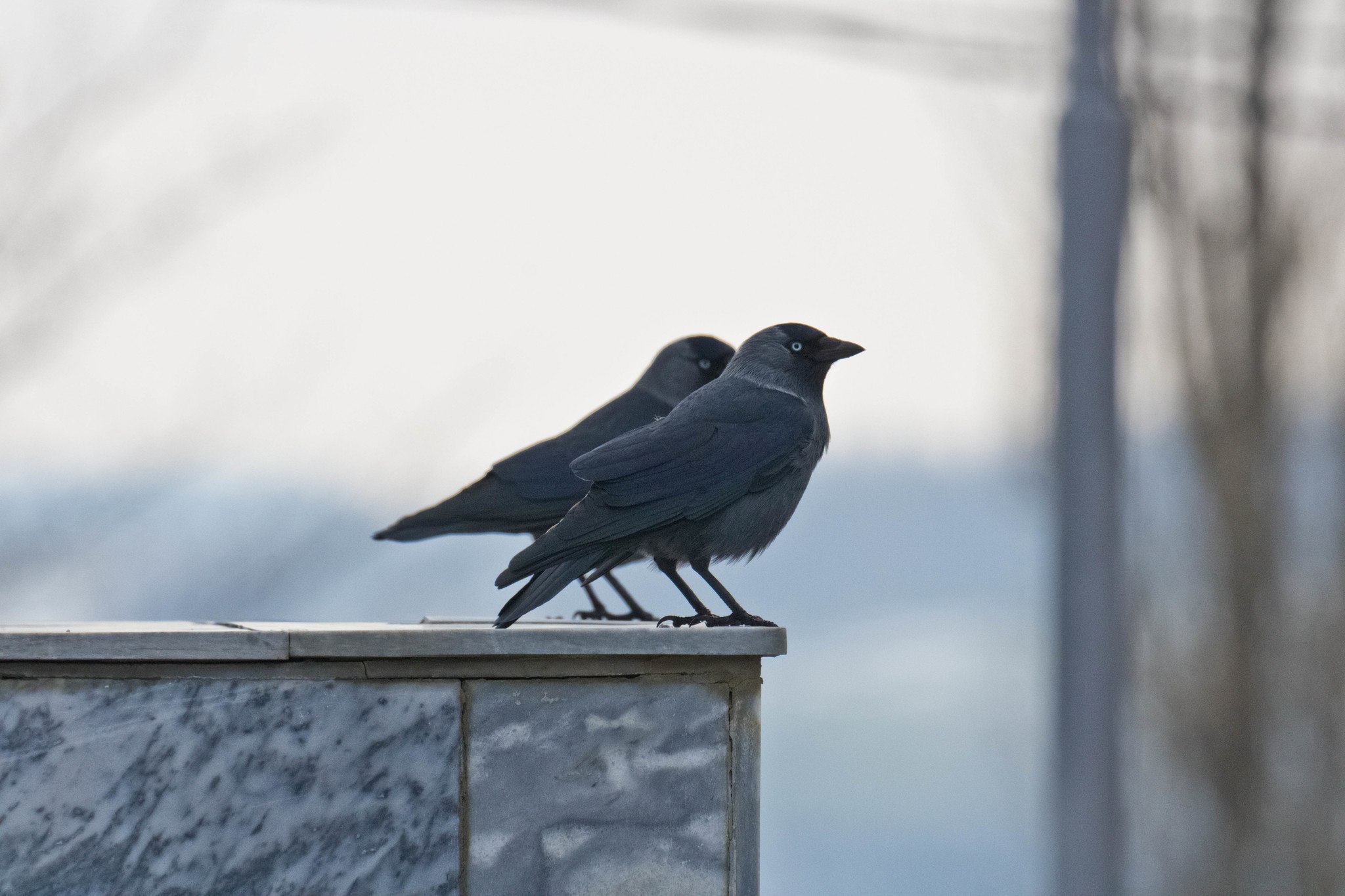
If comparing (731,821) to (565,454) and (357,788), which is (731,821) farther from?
(565,454)

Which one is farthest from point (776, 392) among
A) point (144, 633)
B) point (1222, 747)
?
point (1222, 747)

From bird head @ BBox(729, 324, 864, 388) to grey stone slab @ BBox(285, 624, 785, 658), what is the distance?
1.21m

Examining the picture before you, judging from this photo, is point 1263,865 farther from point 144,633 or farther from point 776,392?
point 144,633

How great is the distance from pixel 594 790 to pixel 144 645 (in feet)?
3.48

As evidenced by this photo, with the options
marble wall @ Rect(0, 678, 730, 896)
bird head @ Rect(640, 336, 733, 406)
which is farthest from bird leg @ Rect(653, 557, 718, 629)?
bird head @ Rect(640, 336, 733, 406)

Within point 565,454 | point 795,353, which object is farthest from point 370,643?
point 795,353

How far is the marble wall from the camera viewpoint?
3.32 metres

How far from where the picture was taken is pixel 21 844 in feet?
10.8

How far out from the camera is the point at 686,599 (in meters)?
4.09

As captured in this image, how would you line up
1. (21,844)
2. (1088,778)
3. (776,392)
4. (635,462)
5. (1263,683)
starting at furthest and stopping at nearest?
(1263,683)
(1088,778)
(776,392)
(635,462)
(21,844)

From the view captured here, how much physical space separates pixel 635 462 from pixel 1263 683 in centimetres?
737

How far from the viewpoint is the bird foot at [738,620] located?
3.84 metres

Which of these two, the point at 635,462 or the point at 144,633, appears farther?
the point at 635,462

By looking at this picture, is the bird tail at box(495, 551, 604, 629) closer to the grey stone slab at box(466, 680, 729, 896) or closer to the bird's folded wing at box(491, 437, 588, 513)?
the grey stone slab at box(466, 680, 729, 896)
